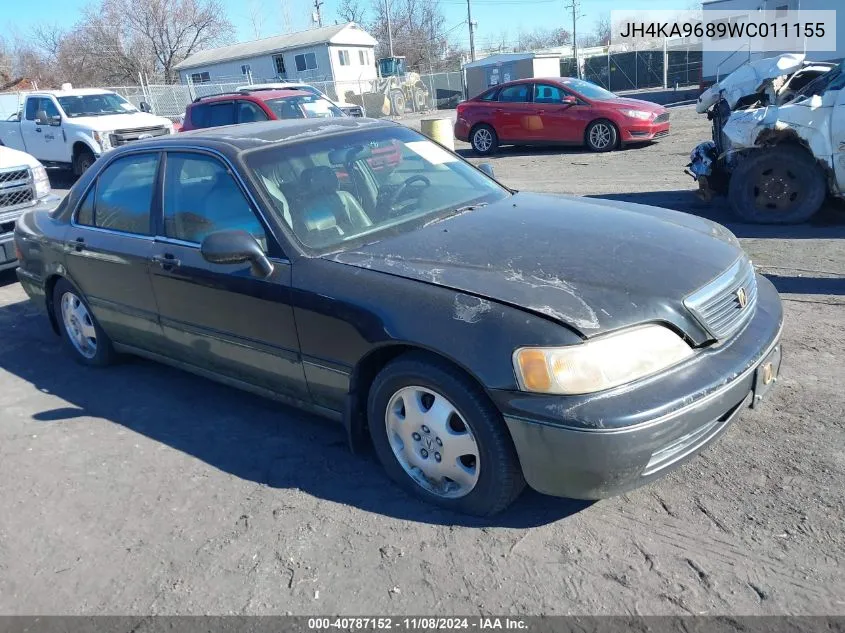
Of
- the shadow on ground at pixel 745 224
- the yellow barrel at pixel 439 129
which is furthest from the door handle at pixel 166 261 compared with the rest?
the yellow barrel at pixel 439 129

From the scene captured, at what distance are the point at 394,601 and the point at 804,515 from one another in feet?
5.55

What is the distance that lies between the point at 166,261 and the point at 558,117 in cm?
1222

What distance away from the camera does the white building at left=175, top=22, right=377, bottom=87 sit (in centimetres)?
4675

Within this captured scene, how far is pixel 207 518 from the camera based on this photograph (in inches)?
130

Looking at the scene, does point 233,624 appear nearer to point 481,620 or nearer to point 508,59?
point 481,620

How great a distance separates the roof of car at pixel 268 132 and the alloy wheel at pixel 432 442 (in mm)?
1745

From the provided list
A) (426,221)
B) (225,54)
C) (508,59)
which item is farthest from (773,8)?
(225,54)

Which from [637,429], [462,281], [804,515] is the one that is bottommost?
[804,515]

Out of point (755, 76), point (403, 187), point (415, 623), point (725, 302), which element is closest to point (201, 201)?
point (403, 187)

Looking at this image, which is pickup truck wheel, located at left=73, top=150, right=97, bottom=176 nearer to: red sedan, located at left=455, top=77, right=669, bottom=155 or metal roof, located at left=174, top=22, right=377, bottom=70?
red sedan, located at left=455, top=77, right=669, bottom=155

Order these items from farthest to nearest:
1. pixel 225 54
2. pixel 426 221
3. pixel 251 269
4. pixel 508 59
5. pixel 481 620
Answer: pixel 225 54 → pixel 508 59 → pixel 426 221 → pixel 251 269 → pixel 481 620

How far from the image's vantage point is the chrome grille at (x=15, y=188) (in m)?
7.95

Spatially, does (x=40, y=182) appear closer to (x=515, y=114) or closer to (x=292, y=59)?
(x=515, y=114)

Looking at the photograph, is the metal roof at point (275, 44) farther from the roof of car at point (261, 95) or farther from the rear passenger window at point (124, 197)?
the rear passenger window at point (124, 197)
